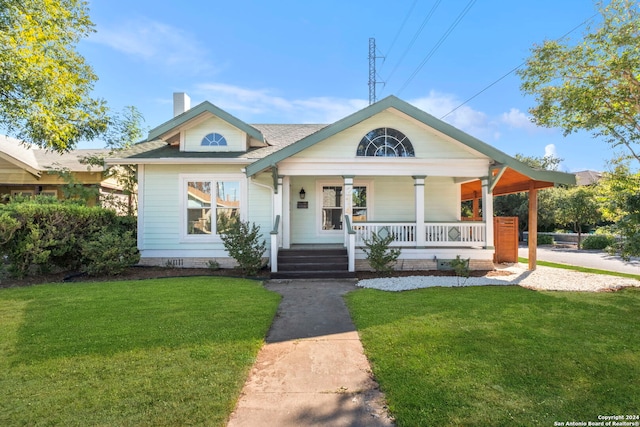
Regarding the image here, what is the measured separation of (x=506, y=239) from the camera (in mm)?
11648

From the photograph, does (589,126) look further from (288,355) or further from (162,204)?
(162,204)

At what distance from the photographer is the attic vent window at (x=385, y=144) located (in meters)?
9.68

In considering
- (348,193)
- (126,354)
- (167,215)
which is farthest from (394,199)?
(126,354)

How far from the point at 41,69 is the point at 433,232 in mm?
13059

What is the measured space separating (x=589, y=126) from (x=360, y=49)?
43.2 ft

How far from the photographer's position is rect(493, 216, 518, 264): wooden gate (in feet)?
37.6

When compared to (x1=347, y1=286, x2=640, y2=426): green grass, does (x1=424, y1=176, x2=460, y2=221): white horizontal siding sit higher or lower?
higher

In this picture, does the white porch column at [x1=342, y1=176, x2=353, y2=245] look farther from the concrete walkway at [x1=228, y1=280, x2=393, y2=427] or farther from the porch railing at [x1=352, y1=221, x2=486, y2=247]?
the concrete walkway at [x1=228, y1=280, x2=393, y2=427]

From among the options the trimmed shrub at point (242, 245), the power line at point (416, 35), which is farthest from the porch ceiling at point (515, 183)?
the trimmed shrub at point (242, 245)

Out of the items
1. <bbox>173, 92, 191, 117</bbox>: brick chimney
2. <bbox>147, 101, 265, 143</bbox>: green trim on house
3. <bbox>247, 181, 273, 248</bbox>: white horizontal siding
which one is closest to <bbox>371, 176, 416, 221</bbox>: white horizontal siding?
<bbox>247, 181, 273, 248</bbox>: white horizontal siding

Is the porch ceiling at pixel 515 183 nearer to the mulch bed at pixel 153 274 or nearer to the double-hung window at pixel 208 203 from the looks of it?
the mulch bed at pixel 153 274

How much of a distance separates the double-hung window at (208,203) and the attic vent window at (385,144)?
415 cm

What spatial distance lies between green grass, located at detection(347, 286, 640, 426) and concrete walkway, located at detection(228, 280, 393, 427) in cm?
21

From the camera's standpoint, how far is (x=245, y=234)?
8.96 meters
